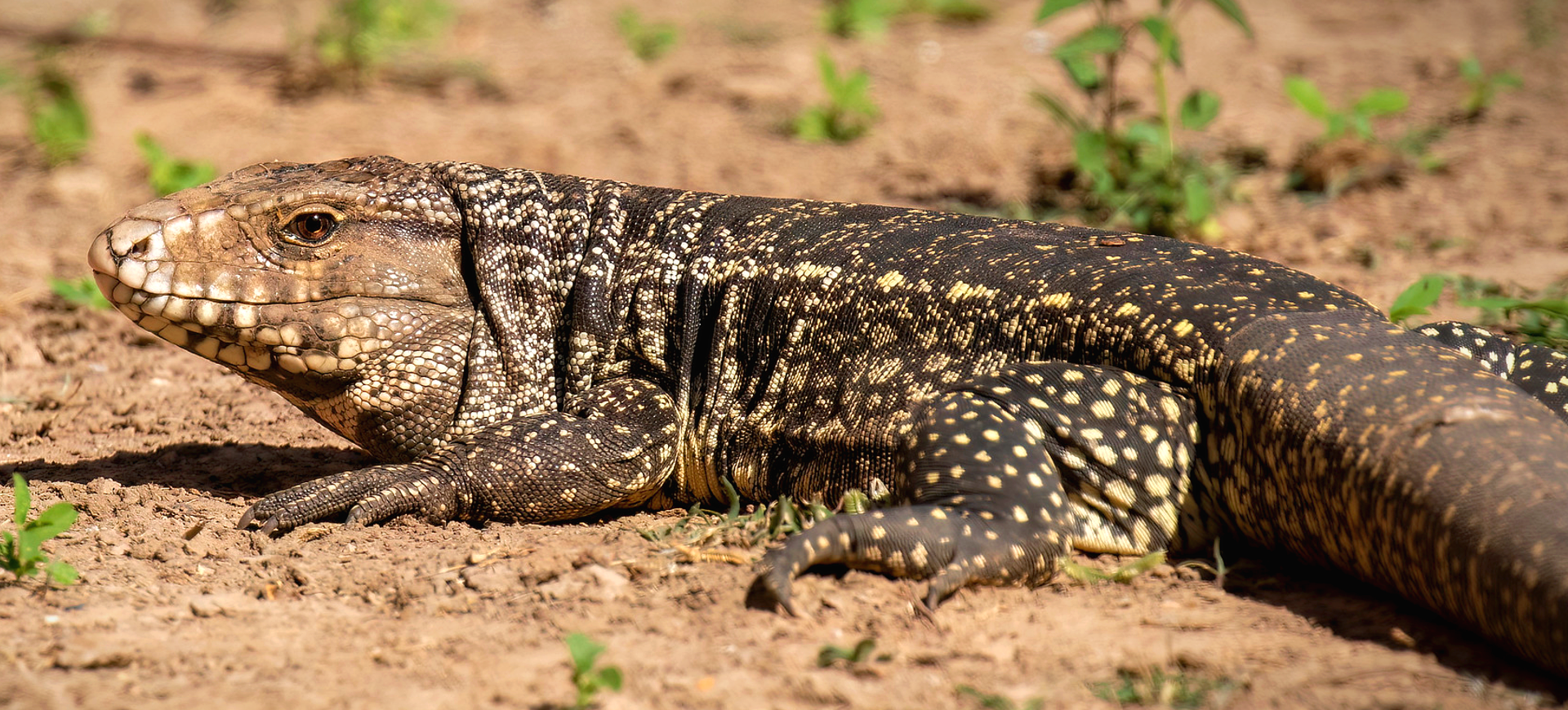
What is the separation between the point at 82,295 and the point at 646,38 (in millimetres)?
6139

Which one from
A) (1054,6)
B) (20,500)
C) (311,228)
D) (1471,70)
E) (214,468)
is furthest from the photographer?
(1471,70)

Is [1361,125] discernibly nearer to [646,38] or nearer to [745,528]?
[745,528]

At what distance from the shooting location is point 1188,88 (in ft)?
34.5

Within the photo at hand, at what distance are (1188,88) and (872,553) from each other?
8110 millimetres

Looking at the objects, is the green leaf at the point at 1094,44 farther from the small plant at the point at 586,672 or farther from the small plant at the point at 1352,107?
the small plant at the point at 586,672

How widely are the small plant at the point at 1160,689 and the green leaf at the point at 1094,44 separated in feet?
15.6

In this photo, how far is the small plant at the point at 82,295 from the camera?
A: 23.3 ft

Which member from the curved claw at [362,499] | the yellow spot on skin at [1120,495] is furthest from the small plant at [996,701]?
the curved claw at [362,499]

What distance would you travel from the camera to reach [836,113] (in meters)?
9.91

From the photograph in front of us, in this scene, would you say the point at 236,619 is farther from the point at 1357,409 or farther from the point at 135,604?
the point at 1357,409

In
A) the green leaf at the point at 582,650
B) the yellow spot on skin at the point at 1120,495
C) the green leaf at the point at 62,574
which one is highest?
the yellow spot on skin at the point at 1120,495

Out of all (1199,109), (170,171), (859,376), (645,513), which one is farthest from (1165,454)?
(170,171)

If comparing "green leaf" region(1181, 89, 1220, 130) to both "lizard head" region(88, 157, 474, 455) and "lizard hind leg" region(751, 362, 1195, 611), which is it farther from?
"lizard head" region(88, 157, 474, 455)

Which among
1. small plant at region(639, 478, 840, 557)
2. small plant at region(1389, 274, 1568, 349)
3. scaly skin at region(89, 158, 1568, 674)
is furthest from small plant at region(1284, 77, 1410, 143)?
small plant at region(639, 478, 840, 557)
